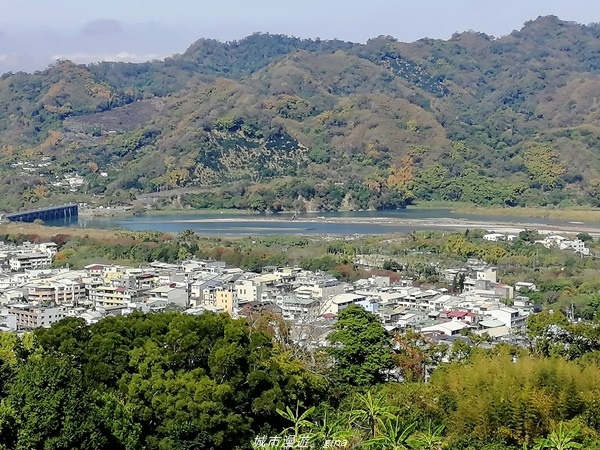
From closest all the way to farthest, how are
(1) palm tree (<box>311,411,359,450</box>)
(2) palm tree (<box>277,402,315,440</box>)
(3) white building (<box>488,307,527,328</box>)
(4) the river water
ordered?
1. (1) palm tree (<box>311,411,359,450</box>)
2. (2) palm tree (<box>277,402,315,440</box>)
3. (3) white building (<box>488,307,527,328</box>)
4. (4) the river water

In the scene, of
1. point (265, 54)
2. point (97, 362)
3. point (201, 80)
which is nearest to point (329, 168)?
point (201, 80)

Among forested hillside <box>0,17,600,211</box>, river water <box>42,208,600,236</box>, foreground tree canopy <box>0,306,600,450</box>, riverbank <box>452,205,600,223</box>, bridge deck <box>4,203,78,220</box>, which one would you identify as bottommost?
→ river water <box>42,208,600,236</box>

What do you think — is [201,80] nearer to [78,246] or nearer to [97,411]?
[78,246]

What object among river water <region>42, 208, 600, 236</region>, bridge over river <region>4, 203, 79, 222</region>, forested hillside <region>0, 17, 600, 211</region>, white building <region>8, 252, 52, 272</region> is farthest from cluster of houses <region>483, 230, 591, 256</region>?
bridge over river <region>4, 203, 79, 222</region>

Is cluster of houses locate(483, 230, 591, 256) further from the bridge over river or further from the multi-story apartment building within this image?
the bridge over river

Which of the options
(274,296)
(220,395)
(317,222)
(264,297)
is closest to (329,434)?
(220,395)

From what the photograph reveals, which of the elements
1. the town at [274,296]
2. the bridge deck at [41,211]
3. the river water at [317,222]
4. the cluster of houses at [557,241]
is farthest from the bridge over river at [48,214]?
the cluster of houses at [557,241]
